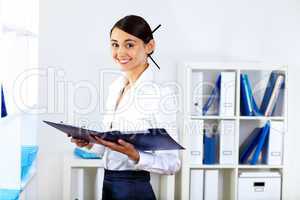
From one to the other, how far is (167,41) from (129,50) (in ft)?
1.88

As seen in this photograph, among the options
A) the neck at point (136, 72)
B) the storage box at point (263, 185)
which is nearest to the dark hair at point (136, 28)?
the neck at point (136, 72)

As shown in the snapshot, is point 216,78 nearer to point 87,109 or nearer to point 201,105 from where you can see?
point 201,105

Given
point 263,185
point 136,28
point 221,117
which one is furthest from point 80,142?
point 263,185

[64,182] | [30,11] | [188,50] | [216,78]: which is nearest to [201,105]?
[216,78]

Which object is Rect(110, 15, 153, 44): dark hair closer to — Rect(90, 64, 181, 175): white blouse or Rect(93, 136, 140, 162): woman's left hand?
Rect(90, 64, 181, 175): white blouse

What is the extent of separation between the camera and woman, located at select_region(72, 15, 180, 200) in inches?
78.3

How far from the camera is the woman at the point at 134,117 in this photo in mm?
1989

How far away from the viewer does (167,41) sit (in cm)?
271

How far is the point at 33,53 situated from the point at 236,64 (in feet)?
3.84

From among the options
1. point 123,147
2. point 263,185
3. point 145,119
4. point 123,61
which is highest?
point 123,61

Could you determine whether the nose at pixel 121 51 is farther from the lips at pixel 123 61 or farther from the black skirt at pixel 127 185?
the black skirt at pixel 127 185

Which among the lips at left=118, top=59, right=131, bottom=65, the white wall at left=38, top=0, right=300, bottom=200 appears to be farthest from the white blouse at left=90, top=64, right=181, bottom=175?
the white wall at left=38, top=0, right=300, bottom=200

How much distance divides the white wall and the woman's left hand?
796 millimetres

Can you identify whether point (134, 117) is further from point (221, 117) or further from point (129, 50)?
point (221, 117)
